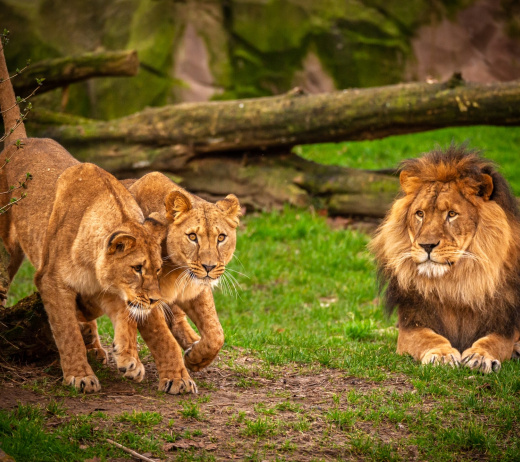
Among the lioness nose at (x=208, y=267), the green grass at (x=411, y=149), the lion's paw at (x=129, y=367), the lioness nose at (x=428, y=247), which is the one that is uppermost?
the green grass at (x=411, y=149)

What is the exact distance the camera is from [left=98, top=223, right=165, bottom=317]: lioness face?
441cm

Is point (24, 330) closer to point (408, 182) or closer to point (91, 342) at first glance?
point (91, 342)

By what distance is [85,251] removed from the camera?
4.59 metres

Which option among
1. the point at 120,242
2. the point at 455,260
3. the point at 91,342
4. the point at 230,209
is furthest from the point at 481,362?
the point at 91,342

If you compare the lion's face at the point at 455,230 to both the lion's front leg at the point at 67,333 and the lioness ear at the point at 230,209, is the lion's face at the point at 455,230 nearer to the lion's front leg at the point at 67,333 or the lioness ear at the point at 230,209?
the lioness ear at the point at 230,209

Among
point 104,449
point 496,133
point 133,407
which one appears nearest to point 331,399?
point 133,407

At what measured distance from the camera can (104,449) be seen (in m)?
3.71

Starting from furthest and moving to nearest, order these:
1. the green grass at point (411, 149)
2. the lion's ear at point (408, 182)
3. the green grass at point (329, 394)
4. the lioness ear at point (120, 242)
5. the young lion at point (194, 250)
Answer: the green grass at point (411, 149) < the lion's ear at point (408, 182) < the young lion at point (194, 250) < the lioness ear at point (120, 242) < the green grass at point (329, 394)

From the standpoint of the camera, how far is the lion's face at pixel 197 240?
181 inches

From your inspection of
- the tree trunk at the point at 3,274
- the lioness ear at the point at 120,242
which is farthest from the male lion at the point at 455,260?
the tree trunk at the point at 3,274

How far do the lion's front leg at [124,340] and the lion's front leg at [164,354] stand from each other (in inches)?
3.2

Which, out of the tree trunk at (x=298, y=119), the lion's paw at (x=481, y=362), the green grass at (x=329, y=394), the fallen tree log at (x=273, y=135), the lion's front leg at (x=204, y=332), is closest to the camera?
the green grass at (x=329, y=394)

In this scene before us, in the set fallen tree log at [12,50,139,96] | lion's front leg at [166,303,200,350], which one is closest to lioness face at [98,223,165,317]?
lion's front leg at [166,303,200,350]

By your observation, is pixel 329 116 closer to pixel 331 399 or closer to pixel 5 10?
pixel 331 399
